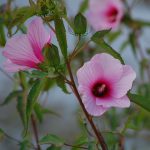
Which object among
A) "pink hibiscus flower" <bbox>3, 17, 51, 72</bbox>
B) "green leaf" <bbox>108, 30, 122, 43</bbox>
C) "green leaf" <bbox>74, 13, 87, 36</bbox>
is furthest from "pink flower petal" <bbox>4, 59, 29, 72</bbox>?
"green leaf" <bbox>108, 30, 122, 43</bbox>

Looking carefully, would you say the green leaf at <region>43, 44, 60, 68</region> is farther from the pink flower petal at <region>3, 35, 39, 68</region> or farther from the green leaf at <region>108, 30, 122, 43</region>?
the green leaf at <region>108, 30, 122, 43</region>

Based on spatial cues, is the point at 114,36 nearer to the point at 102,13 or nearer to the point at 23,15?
the point at 102,13

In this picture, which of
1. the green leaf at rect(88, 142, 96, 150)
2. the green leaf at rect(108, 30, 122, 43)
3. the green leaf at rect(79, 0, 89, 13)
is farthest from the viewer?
the green leaf at rect(108, 30, 122, 43)

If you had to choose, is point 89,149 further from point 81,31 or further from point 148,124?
point 148,124

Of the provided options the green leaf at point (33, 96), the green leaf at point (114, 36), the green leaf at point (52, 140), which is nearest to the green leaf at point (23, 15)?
the green leaf at point (33, 96)

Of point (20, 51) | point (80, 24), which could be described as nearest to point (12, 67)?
point (20, 51)

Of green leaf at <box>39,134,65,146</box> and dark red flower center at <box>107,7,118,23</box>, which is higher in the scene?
green leaf at <box>39,134,65,146</box>

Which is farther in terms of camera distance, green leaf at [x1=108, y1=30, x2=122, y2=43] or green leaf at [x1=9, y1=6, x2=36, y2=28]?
green leaf at [x1=108, y1=30, x2=122, y2=43]

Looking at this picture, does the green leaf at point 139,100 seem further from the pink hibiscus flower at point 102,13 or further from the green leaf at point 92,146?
the pink hibiscus flower at point 102,13
